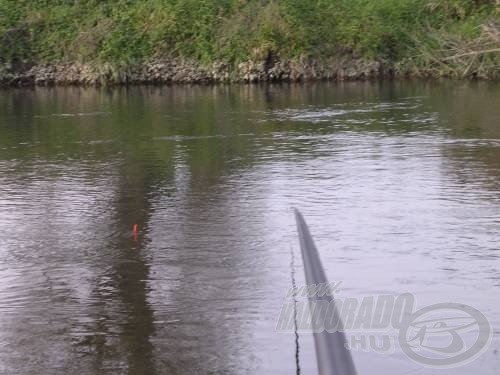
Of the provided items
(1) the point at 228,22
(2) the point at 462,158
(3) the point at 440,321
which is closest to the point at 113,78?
(1) the point at 228,22

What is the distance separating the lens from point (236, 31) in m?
41.9

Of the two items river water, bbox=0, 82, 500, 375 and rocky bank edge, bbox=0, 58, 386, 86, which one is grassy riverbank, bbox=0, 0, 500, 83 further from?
river water, bbox=0, 82, 500, 375

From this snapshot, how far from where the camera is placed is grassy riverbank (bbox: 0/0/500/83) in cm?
4144

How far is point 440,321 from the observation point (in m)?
8.06
